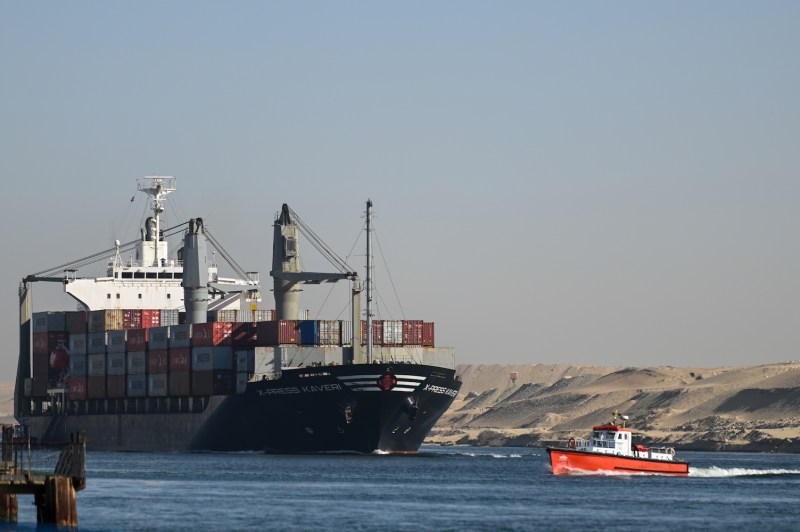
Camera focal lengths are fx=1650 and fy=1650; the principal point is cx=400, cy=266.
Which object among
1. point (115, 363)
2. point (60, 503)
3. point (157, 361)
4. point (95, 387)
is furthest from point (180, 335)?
point (60, 503)

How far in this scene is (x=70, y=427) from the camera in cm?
13600

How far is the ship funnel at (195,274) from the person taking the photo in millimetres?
126500

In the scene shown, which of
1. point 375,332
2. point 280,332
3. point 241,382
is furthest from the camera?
point 241,382

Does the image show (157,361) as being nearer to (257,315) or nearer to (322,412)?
(257,315)

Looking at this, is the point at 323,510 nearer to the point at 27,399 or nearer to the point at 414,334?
the point at 414,334

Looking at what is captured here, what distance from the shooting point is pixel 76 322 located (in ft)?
443

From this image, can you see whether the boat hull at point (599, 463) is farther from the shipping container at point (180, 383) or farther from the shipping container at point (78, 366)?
the shipping container at point (78, 366)

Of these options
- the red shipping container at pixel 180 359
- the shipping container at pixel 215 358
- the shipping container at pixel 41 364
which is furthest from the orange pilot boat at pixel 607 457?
the shipping container at pixel 41 364

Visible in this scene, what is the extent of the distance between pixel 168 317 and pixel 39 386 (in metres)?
15.0

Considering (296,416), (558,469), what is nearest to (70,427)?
(296,416)

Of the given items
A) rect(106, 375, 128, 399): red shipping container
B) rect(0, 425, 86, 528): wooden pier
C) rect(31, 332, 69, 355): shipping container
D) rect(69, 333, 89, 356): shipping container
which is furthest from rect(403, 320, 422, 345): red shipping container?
rect(0, 425, 86, 528): wooden pier

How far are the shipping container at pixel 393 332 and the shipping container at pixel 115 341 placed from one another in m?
24.2

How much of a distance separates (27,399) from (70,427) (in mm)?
8288

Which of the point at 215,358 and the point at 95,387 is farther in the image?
the point at 95,387
